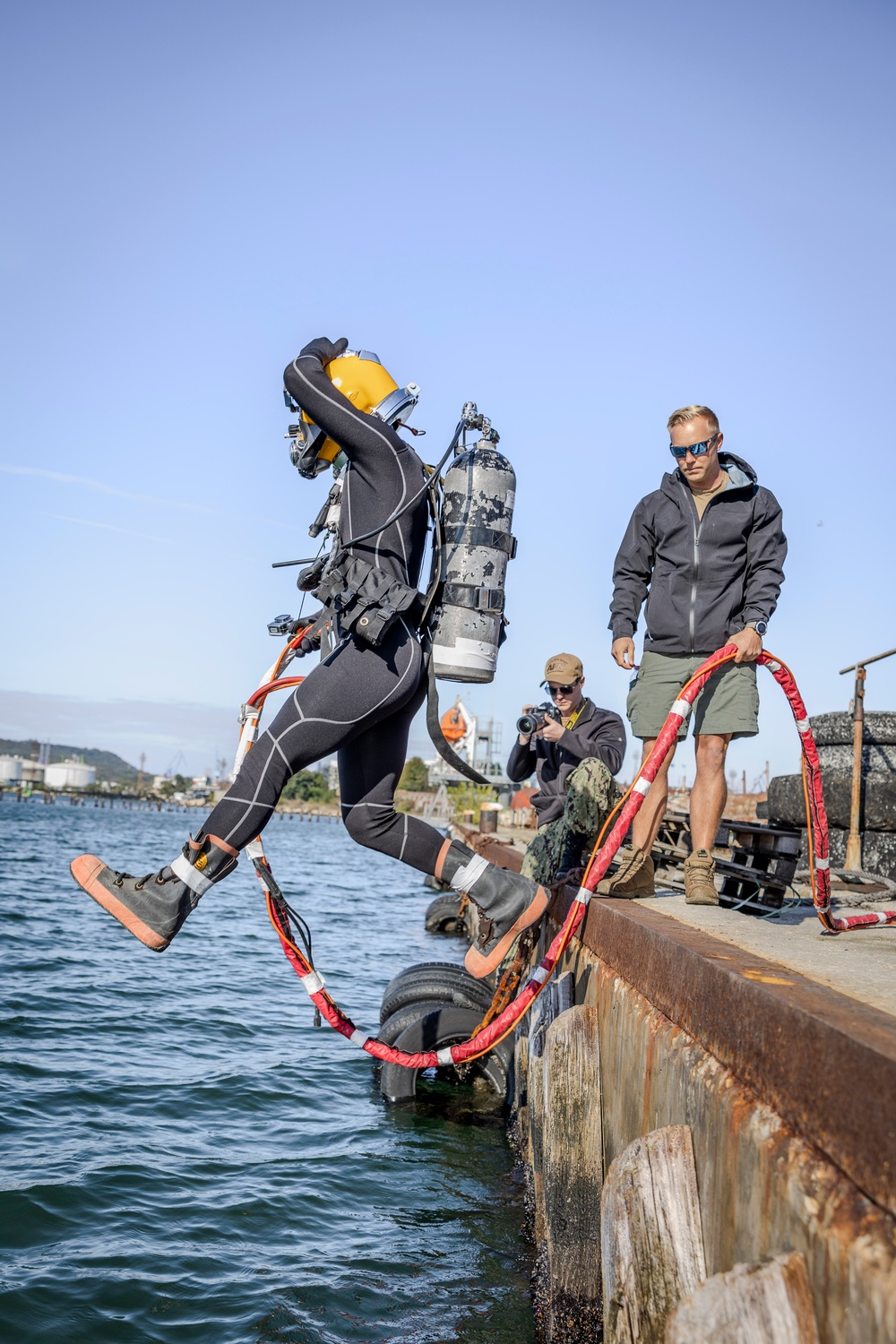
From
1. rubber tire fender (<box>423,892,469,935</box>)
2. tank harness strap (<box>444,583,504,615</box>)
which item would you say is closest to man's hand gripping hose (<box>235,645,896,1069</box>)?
tank harness strap (<box>444,583,504,615</box>)

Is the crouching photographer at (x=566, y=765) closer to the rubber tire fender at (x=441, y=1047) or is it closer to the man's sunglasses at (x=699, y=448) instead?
the rubber tire fender at (x=441, y=1047)

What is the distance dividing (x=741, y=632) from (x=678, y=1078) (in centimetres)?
272

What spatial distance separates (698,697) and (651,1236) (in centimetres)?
321

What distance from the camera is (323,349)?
176 inches

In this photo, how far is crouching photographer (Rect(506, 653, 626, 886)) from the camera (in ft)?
20.3

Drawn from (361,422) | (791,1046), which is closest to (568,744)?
(361,422)

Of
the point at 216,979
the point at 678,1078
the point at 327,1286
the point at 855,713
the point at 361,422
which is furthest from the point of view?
the point at 216,979

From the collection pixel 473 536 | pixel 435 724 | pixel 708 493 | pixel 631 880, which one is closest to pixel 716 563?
pixel 708 493

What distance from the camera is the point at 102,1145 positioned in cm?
612

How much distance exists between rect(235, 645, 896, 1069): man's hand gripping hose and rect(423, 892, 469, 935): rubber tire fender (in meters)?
14.0

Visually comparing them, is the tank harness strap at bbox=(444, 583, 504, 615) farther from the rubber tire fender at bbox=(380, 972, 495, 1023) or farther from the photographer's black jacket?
the rubber tire fender at bbox=(380, 972, 495, 1023)

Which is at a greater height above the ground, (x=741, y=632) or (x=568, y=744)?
(x=741, y=632)

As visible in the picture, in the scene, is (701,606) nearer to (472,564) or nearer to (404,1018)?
(472,564)

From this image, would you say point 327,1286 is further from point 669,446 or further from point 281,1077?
point 669,446
